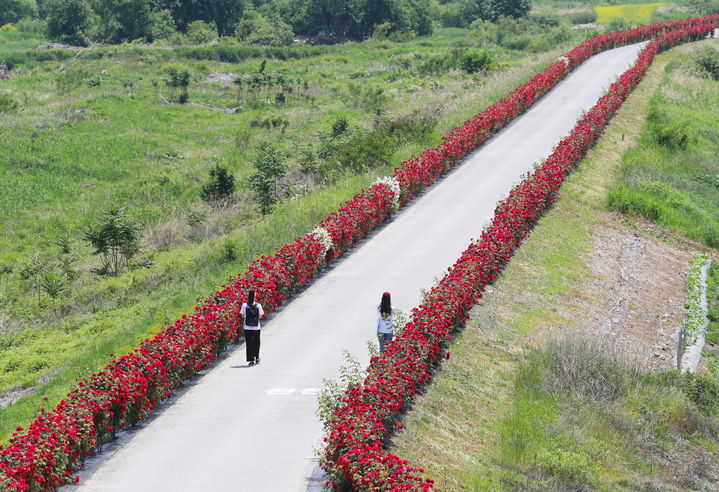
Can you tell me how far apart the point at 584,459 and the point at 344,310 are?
734cm

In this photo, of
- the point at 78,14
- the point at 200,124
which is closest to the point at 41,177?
the point at 200,124

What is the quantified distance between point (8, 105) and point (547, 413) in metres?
42.3

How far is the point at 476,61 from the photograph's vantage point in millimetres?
62312

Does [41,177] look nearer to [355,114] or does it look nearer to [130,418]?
[355,114]

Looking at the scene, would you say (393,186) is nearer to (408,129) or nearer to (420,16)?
(408,129)

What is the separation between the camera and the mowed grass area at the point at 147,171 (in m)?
19.7

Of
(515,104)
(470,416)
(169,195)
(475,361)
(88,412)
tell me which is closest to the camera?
(88,412)

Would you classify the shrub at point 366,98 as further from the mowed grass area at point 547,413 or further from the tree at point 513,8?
→ the tree at point 513,8

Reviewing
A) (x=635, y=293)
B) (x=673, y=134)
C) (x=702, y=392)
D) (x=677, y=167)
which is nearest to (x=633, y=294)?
(x=635, y=293)

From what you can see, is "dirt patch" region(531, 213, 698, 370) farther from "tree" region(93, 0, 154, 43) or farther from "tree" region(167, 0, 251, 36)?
"tree" region(167, 0, 251, 36)

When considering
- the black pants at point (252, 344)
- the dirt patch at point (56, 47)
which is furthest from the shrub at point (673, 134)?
the dirt patch at point (56, 47)

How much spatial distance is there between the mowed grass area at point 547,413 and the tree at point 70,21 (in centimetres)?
7941

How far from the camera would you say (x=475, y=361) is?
17156 mm

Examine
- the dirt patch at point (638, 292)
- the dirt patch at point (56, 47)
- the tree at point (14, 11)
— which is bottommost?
the dirt patch at point (638, 292)
